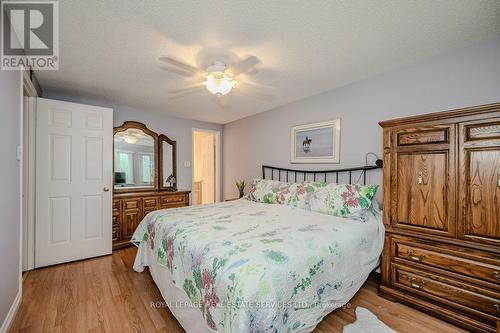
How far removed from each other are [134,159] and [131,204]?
2.71 ft

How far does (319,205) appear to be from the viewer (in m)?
2.48

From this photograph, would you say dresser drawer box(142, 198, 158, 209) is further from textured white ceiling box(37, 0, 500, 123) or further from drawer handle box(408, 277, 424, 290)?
drawer handle box(408, 277, 424, 290)

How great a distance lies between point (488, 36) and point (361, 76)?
39.6 inches

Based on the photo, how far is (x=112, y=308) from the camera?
188cm

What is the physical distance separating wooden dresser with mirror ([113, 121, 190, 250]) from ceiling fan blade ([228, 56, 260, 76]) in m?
2.36

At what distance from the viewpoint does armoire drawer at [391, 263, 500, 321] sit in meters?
1.53

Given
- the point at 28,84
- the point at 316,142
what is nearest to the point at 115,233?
the point at 28,84

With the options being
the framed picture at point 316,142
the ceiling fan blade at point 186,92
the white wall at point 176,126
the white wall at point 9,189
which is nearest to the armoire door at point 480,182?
the framed picture at point 316,142

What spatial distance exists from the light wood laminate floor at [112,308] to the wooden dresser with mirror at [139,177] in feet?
3.20

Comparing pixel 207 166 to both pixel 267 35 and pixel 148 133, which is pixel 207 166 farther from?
pixel 267 35

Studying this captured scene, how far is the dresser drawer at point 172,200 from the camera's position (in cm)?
375

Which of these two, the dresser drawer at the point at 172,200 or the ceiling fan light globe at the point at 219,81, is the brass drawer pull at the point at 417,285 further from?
the dresser drawer at the point at 172,200

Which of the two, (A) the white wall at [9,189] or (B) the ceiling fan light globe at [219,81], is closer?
(A) the white wall at [9,189]

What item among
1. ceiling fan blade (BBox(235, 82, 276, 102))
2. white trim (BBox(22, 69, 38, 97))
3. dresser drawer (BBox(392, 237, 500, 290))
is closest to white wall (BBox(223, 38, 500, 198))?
ceiling fan blade (BBox(235, 82, 276, 102))
